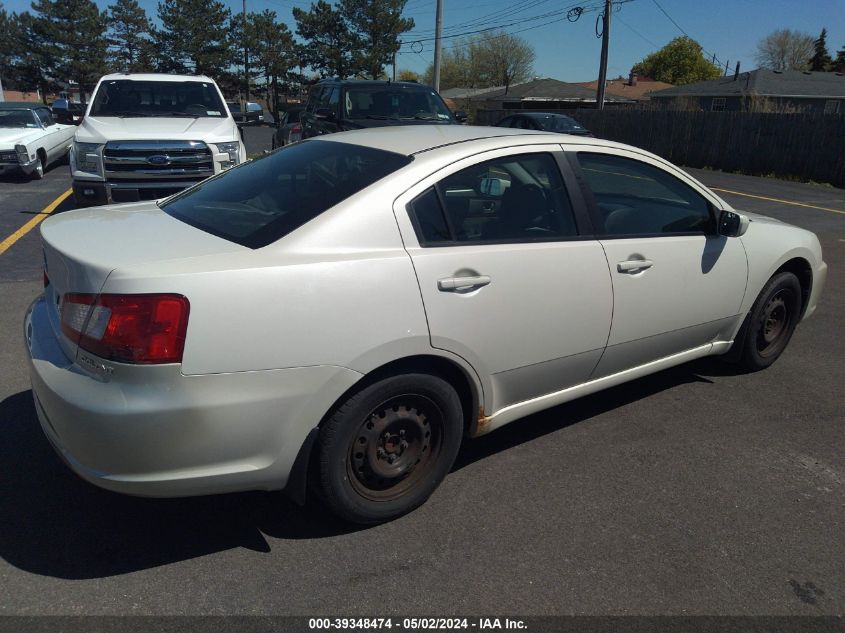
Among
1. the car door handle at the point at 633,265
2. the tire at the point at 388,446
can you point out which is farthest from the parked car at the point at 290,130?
the tire at the point at 388,446

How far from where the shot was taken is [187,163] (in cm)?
859

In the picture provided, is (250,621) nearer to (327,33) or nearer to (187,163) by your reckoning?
(187,163)

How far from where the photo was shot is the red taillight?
94.2 inches

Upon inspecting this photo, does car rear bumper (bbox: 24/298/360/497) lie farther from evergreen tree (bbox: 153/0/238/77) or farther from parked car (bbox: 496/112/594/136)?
evergreen tree (bbox: 153/0/238/77)

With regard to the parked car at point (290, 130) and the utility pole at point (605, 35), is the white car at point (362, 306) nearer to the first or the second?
the parked car at point (290, 130)

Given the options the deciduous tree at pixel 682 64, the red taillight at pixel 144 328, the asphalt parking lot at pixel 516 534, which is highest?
the deciduous tree at pixel 682 64

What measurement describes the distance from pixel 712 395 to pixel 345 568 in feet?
9.19

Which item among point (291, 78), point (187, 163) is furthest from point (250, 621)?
point (291, 78)

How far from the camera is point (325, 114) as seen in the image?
11117 millimetres

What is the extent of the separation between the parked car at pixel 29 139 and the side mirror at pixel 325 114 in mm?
6012

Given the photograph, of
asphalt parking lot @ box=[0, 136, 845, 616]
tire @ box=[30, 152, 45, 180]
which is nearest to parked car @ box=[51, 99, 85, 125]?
tire @ box=[30, 152, 45, 180]

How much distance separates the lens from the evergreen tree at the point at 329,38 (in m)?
51.9

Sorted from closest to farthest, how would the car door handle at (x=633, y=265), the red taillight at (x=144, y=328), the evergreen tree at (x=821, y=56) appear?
the red taillight at (x=144, y=328), the car door handle at (x=633, y=265), the evergreen tree at (x=821, y=56)

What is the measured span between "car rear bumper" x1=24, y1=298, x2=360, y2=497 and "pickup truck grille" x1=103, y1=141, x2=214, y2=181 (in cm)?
630
